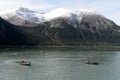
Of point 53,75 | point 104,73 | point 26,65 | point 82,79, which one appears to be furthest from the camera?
point 26,65

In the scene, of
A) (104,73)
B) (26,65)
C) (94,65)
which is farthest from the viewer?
(94,65)

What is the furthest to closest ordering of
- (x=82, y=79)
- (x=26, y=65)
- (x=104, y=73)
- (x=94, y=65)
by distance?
(x=94, y=65) < (x=26, y=65) < (x=104, y=73) < (x=82, y=79)

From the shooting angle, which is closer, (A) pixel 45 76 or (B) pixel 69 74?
(A) pixel 45 76

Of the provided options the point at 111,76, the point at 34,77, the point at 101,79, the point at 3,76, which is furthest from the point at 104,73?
the point at 3,76

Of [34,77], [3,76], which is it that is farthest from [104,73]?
[3,76]

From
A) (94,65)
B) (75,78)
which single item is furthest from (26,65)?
(75,78)

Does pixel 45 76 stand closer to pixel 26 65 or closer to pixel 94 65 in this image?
pixel 26 65

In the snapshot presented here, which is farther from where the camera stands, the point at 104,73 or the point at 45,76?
the point at 104,73

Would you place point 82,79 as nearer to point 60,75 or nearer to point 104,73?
point 60,75

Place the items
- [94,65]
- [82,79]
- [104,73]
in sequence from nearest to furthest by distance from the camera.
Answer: [82,79]
[104,73]
[94,65]
